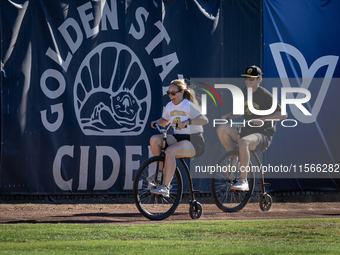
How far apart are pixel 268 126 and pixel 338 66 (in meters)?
2.88

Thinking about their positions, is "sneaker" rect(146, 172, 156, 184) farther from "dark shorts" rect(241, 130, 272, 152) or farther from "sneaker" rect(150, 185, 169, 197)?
"dark shorts" rect(241, 130, 272, 152)

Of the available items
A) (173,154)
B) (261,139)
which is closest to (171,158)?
(173,154)

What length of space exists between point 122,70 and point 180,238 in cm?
416

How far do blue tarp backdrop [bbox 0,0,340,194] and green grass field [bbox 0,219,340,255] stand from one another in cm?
268

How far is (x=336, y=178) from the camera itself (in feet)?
27.0

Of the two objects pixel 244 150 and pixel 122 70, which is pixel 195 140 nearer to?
pixel 244 150

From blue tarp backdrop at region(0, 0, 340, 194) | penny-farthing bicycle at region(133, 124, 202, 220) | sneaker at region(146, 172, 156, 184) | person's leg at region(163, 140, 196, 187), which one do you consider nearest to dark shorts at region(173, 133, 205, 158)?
person's leg at region(163, 140, 196, 187)

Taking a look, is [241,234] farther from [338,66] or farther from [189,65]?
[338,66]

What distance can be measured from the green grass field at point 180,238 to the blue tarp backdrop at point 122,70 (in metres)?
2.68

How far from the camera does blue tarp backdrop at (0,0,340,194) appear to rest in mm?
7602

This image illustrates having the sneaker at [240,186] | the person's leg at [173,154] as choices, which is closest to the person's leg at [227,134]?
the sneaker at [240,186]

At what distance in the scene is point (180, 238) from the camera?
4312mm

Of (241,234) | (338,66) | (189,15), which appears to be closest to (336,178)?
(338,66)

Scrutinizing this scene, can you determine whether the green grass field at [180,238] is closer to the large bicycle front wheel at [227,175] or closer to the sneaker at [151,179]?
the sneaker at [151,179]
